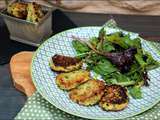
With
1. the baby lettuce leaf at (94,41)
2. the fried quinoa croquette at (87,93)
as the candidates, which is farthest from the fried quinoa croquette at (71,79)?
the baby lettuce leaf at (94,41)

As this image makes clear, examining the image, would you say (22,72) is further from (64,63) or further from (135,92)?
(135,92)

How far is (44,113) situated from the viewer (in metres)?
0.90

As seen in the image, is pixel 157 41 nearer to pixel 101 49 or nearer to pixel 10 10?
pixel 101 49

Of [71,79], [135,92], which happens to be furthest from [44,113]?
[135,92]

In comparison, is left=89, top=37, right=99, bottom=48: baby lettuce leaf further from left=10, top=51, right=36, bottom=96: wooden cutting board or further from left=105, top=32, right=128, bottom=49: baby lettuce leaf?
left=10, top=51, right=36, bottom=96: wooden cutting board

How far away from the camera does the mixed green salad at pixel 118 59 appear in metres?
0.98

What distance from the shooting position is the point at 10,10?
1.16 m

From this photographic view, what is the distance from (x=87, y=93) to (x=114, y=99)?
70 millimetres

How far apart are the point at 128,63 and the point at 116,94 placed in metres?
0.13

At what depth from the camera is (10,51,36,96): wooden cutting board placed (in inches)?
39.1

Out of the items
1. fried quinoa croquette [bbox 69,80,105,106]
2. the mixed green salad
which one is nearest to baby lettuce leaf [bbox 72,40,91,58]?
the mixed green salad

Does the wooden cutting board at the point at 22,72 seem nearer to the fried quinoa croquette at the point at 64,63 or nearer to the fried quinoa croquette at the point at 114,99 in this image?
the fried quinoa croquette at the point at 64,63

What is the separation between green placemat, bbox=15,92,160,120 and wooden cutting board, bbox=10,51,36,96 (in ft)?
0.22

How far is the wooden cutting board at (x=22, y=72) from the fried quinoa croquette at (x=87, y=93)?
135 mm
